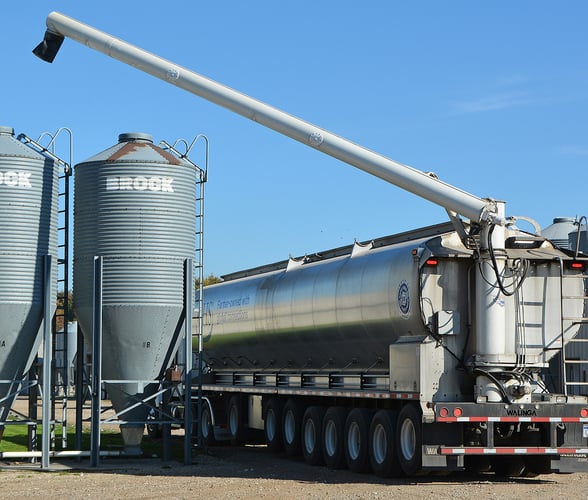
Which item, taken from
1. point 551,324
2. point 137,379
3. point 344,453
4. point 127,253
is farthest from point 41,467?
point 551,324

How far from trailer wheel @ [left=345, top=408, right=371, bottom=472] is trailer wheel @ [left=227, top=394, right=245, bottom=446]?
6.63m

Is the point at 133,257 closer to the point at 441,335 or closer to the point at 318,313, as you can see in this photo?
the point at 318,313

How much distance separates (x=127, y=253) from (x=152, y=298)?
94 centimetres

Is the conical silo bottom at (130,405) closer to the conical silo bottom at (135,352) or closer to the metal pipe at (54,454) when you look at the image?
the conical silo bottom at (135,352)

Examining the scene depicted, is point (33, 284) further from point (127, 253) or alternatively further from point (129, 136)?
point (129, 136)

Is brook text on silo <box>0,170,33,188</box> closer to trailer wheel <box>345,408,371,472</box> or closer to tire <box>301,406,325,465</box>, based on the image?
tire <box>301,406,325,465</box>

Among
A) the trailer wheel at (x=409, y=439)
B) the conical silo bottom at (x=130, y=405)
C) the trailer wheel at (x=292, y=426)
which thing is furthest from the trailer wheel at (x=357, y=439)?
the conical silo bottom at (x=130, y=405)

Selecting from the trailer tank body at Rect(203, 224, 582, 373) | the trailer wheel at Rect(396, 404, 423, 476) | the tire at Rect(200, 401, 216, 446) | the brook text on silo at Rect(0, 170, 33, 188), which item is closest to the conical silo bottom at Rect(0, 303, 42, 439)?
the brook text on silo at Rect(0, 170, 33, 188)

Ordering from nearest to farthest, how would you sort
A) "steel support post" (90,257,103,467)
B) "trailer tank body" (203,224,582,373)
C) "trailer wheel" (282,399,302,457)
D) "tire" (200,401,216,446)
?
"trailer tank body" (203,224,582,373) < "steel support post" (90,257,103,467) < "trailer wheel" (282,399,302,457) < "tire" (200,401,216,446)

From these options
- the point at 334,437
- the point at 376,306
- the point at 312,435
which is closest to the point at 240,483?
the point at 334,437

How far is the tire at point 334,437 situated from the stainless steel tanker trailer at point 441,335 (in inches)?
1.0

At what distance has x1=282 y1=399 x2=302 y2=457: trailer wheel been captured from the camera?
22234 mm

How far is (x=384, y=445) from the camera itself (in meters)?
18.0

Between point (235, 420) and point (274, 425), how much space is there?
2661 mm
